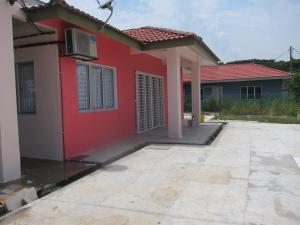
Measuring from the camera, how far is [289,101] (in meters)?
21.4

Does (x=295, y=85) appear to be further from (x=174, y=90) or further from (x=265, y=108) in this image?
(x=174, y=90)

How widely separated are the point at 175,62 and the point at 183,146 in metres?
2.72

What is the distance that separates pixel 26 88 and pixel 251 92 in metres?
23.2

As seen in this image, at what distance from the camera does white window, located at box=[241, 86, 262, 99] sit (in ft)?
87.9

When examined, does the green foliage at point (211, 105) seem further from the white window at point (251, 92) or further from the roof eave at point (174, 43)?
the roof eave at point (174, 43)

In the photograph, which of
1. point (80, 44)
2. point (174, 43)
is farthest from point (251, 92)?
point (80, 44)

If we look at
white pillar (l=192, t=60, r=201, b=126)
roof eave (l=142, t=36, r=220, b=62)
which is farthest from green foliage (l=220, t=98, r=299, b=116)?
roof eave (l=142, t=36, r=220, b=62)

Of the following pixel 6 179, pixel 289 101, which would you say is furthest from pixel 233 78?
pixel 6 179

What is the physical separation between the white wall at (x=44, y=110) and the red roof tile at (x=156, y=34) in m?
3.22

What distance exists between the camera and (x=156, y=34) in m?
9.86

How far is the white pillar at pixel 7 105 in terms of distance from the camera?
5.04 meters

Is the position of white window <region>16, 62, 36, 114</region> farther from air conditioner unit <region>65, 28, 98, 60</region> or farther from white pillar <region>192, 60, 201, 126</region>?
white pillar <region>192, 60, 201, 126</region>

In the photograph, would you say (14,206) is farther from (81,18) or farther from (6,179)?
(81,18)

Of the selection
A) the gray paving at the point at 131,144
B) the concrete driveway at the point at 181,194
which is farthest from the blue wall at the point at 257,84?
the concrete driveway at the point at 181,194
